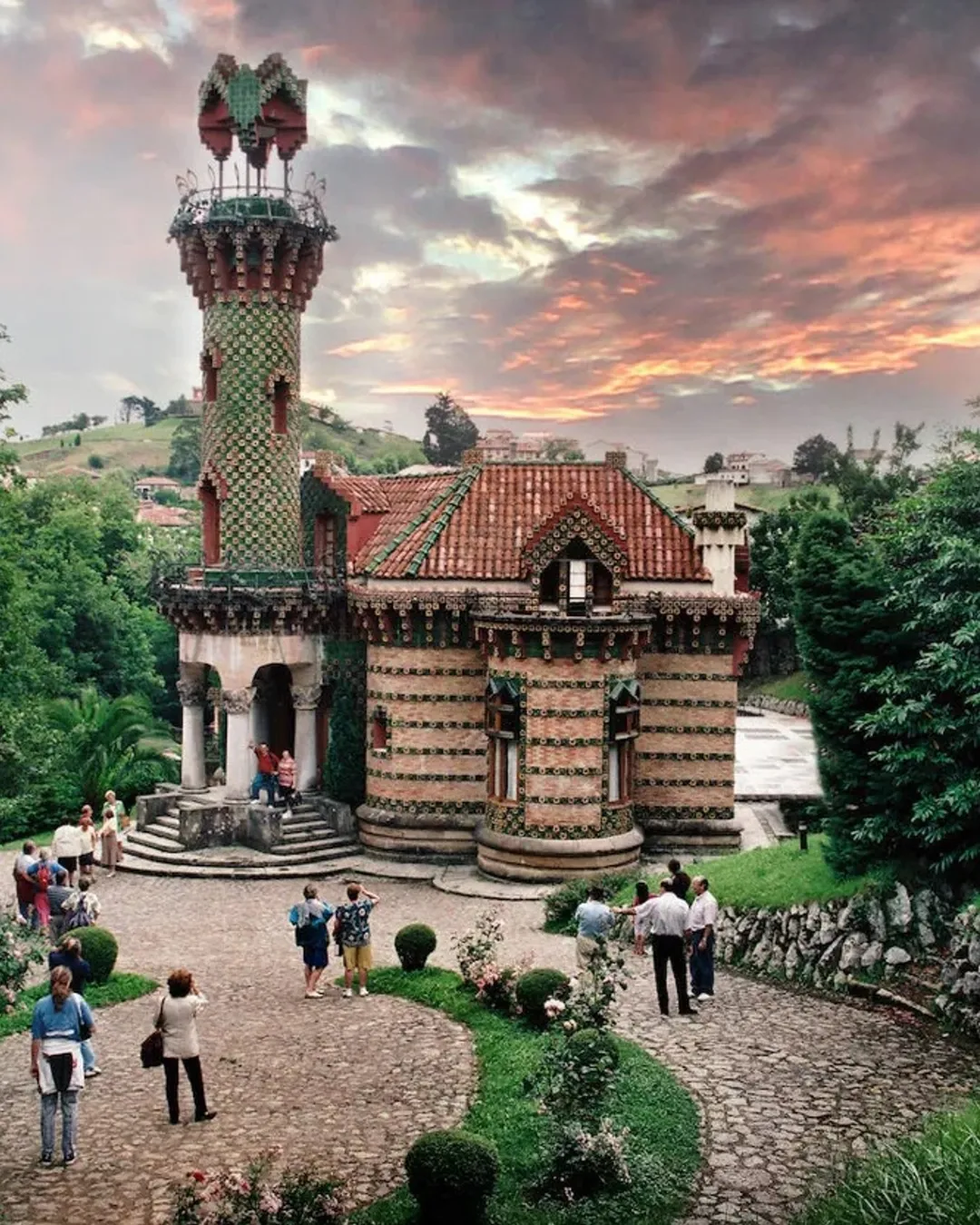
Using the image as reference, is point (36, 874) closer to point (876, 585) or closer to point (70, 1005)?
point (70, 1005)

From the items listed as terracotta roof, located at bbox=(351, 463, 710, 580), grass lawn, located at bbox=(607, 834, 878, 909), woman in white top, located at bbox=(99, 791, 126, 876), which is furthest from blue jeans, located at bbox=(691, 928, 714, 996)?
woman in white top, located at bbox=(99, 791, 126, 876)

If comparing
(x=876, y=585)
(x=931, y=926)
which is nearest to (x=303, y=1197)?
(x=931, y=926)

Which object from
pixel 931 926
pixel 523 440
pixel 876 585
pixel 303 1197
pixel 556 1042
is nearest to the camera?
pixel 303 1197

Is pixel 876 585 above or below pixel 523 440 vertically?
below

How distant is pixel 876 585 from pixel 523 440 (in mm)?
94558

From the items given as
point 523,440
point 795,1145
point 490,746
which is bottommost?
point 795,1145

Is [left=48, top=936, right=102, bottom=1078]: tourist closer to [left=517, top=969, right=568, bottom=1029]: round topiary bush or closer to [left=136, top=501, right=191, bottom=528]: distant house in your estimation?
[left=517, top=969, right=568, bottom=1029]: round topiary bush

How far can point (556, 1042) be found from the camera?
14734 millimetres

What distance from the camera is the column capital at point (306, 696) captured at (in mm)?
31719

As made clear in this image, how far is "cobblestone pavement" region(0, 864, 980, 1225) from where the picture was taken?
43.2ft

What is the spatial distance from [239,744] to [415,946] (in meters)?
11.1

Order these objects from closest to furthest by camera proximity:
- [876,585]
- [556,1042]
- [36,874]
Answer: [556,1042] → [876,585] → [36,874]

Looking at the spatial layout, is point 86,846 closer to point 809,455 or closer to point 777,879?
point 777,879

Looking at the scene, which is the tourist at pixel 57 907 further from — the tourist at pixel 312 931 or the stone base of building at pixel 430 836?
the stone base of building at pixel 430 836
